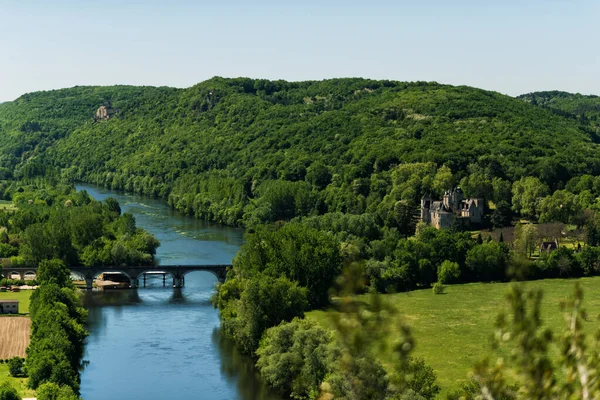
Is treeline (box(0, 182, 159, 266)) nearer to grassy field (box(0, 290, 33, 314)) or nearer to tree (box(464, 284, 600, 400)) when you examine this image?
grassy field (box(0, 290, 33, 314))

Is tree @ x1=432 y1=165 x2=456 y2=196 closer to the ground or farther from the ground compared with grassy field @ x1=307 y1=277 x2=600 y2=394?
farther from the ground

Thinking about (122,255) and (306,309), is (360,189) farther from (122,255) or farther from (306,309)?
(306,309)

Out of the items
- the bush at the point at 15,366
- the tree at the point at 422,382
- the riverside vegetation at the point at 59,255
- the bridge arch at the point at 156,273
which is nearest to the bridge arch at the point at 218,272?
the bridge arch at the point at 156,273

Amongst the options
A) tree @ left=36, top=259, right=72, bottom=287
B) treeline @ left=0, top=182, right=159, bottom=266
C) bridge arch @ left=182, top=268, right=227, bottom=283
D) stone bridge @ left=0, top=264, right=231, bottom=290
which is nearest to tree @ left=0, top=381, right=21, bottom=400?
tree @ left=36, top=259, right=72, bottom=287

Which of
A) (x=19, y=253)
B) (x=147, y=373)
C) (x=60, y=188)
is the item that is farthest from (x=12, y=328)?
(x=60, y=188)

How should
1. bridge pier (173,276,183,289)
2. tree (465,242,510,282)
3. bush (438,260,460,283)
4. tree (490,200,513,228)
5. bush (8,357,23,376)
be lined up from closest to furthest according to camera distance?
1. bush (8,357,23,376)
2. bush (438,260,460,283)
3. tree (465,242,510,282)
4. bridge pier (173,276,183,289)
5. tree (490,200,513,228)

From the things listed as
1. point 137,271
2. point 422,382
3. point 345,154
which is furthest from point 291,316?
point 345,154

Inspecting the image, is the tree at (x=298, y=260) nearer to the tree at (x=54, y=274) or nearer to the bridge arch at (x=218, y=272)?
the bridge arch at (x=218, y=272)
